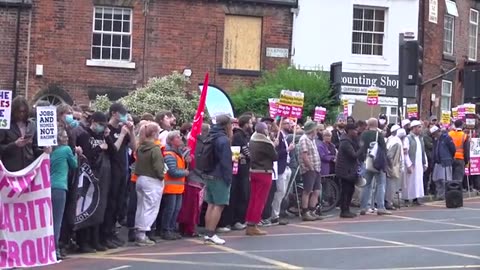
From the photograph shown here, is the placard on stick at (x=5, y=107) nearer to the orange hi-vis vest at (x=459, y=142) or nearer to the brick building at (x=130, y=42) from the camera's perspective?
the orange hi-vis vest at (x=459, y=142)

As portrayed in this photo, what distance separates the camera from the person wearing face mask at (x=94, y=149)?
11781 millimetres

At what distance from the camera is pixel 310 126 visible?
1620 cm

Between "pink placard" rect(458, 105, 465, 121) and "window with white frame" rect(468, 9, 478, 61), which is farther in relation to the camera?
"window with white frame" rect(468, 9, 478, 61)

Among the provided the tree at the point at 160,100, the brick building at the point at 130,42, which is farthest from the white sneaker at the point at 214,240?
the brick building at the point at 130,42

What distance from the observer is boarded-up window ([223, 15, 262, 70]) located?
86.3 ft

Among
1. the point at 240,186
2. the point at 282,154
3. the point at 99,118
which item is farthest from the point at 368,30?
the point at 99,118

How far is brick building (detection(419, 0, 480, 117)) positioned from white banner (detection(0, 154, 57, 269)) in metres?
21.0

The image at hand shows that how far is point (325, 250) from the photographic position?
1234 centimetres

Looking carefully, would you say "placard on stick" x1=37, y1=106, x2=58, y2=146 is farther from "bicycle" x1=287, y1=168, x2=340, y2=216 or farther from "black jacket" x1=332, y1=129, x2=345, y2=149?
"black jacket" x1=332, y1=129, x2=345, y2=149

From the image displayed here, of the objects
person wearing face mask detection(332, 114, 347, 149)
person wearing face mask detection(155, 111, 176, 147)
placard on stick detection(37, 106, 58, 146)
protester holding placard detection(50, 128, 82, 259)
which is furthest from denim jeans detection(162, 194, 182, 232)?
person wearing face mask detection(332, 114, 347, 149)

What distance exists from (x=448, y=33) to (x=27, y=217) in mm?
24147

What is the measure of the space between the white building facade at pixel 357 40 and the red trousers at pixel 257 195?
12993 millimetres

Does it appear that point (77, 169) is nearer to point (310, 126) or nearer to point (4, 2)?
point (310, 126)

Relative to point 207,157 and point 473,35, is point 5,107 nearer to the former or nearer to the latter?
point 207,157
